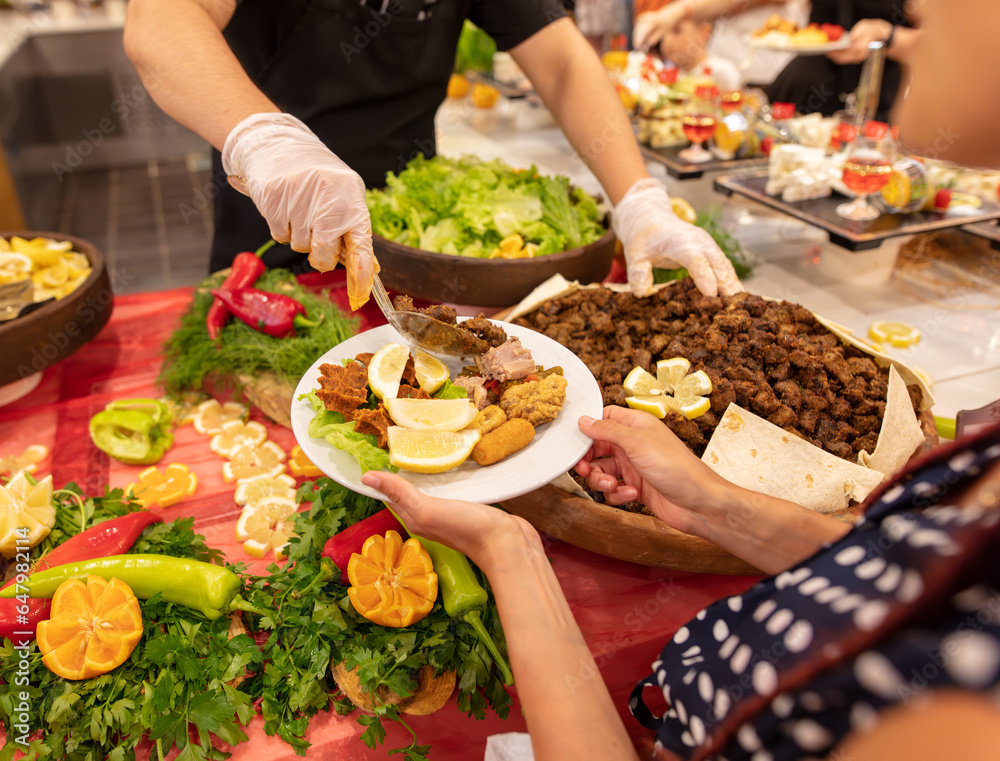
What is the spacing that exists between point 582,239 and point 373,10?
1.15 meters

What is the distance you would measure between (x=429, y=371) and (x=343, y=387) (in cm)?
24

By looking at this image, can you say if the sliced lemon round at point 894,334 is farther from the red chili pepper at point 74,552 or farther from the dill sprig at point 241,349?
the red chili pepper at point 74,552

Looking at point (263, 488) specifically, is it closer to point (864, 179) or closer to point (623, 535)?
point (623, 535)

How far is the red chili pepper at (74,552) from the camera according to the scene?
123 cm

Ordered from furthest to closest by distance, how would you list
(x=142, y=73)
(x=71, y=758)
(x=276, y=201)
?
(x=142, y=73) < (x=276, y=201) < (x=71, y=758)

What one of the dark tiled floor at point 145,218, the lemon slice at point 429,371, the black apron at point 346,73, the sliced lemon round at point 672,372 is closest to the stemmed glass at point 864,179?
the sliced lemon round at point 672,372

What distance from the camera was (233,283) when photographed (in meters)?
2.14

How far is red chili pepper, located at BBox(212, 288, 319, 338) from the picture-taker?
6.77ft

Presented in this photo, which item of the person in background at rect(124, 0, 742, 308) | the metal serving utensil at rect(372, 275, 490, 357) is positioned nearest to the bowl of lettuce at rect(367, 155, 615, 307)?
the person in background at rect(124, 0, 742, 308)

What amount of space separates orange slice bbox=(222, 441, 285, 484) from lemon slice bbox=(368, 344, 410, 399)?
0.50 m

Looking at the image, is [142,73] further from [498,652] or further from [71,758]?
[498,652]

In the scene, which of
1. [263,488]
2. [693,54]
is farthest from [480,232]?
[693,54]

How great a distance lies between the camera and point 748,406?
1648mm

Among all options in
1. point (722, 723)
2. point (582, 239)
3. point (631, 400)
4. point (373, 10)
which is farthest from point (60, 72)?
point (722, 723)
